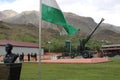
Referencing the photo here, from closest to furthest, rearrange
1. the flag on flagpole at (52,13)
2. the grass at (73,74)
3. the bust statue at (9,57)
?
the bust statue at (9,57) → the flag on flagpole at (52,13) → the grass at (73,74)

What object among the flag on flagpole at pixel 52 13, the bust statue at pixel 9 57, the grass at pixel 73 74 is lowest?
the grass at pixel 73 74

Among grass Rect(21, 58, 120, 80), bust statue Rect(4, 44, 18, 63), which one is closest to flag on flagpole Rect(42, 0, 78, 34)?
bust statue Rect(4, 44, 18, 63)

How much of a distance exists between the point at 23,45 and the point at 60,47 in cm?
1845

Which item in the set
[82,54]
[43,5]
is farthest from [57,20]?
[82,54]

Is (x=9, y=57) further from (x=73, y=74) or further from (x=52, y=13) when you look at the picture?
(x=73, y=74)

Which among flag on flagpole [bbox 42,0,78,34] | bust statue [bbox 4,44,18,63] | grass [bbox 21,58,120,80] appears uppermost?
flag on flagpole [bbox 42,0,78,34]

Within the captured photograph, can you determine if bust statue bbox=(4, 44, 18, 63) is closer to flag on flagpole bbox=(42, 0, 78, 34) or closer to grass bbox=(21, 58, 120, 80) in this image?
flag on flagpole bbox=(42, 0, 78, 34)

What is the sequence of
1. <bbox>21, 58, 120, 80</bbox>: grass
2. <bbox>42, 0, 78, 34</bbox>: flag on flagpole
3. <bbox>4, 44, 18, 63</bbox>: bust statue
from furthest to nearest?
<bbox>21, 58, 120, 80</bbox>: grass, <bbox>42, 0, 78, 34</bbox>: flag on flagpole, <bbox>4, 44, 18, 63</bbox>: bust statue

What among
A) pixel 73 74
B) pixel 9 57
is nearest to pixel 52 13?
pixel 9 57

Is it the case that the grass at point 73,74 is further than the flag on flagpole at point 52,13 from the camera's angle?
Yes

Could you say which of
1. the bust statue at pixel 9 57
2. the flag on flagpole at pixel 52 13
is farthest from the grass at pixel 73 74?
the bust statue at pixel 9 57

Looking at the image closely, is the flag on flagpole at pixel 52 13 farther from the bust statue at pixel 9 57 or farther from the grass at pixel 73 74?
the grass at pixel 73 74

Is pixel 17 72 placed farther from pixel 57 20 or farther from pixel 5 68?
pixel 57 20

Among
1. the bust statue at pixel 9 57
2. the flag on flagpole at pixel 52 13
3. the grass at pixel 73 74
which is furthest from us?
the grass at pixel 73 74
